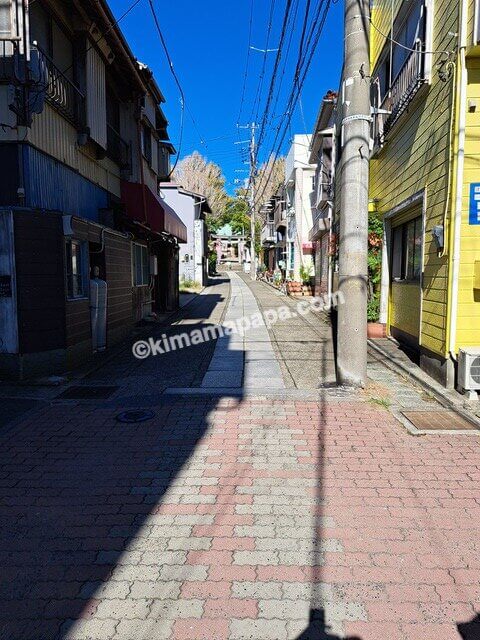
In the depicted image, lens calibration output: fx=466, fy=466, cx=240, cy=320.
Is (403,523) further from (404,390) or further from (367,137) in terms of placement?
(367,137)

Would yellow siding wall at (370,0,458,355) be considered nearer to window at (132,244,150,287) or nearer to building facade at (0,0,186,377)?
building facade at (0,0,186,377)

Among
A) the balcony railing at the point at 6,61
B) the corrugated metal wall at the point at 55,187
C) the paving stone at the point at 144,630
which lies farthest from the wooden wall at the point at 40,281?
the paving stone at the point at 144,630

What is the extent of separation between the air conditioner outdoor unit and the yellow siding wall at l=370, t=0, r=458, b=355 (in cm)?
56

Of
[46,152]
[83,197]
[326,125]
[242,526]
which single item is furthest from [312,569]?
[326,125]

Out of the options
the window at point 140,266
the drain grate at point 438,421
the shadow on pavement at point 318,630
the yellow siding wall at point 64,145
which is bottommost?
the shadow on pavement at point 318,630

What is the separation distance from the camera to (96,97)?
972 centimetres

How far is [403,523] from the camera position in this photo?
133 inches

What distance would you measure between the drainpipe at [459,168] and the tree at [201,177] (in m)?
48.2

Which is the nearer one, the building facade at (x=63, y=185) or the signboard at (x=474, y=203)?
the signboard at (x=474, y=203)

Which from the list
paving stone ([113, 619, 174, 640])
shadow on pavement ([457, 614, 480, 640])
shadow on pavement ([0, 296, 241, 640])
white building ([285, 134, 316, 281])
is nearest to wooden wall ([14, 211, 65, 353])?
shadow on pavement ([0, 296, 241, 640])

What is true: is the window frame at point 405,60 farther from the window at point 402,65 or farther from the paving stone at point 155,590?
the paving stone at point 155,590

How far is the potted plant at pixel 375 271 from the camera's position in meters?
11.0

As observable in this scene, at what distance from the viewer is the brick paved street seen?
8.16ft

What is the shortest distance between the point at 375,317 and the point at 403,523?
8198 mm
